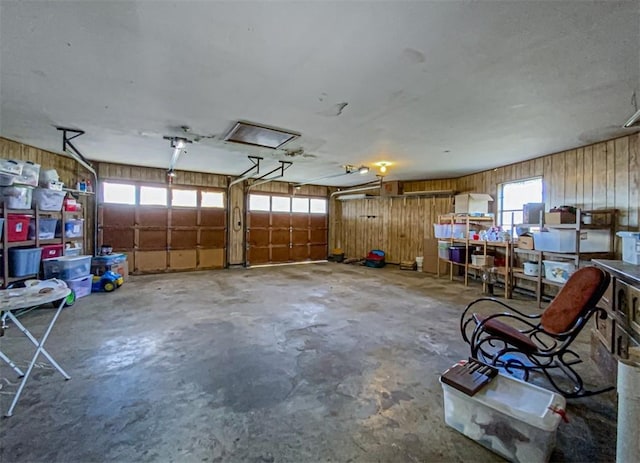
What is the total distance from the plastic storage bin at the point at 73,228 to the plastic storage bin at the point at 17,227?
0.86 m

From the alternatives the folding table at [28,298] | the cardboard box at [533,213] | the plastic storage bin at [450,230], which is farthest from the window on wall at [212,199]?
the cardboard box at [533,213]

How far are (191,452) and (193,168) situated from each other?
6.56 metres

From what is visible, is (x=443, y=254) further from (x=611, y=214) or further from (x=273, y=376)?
(x=273, y=376)

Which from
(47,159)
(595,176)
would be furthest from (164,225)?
(595,176)

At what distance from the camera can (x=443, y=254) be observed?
271 inches

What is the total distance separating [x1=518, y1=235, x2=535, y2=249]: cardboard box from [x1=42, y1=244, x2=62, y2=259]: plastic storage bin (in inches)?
307

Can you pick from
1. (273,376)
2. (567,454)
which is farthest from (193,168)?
(567,454)

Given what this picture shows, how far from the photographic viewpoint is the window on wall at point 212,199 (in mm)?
7812

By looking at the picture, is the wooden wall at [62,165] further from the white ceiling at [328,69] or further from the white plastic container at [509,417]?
the white plastic container at [509,417]

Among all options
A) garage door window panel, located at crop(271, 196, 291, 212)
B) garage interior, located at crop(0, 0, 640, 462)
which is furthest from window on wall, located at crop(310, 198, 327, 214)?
garage interior, located at crop(0, 0, 640, 462)

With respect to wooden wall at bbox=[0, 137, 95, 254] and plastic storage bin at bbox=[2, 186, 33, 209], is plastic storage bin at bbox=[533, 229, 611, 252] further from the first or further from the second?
wooden wall at bbox=[0, 137, 95, 254]

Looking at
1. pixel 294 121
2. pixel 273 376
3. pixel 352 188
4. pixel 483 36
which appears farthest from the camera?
pixel 352 188

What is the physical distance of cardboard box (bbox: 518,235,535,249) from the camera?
187 inches

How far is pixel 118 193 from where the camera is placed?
677 cm
